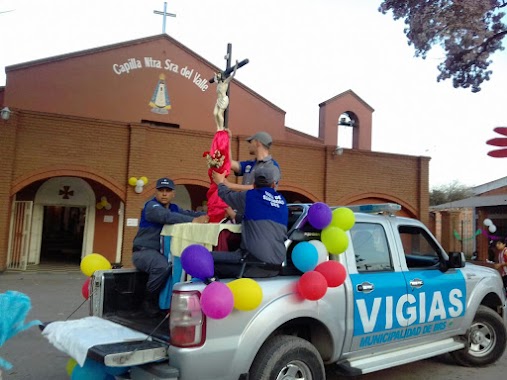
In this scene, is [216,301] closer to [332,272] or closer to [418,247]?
[332,272]

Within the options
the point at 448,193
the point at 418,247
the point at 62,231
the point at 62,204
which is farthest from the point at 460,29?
the point at 448,193

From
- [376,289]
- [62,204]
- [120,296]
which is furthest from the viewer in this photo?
[62,204]

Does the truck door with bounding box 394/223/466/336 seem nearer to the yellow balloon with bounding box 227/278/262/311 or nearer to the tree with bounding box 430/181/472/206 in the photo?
the yellow balloon with bounding box 227/278/262/311

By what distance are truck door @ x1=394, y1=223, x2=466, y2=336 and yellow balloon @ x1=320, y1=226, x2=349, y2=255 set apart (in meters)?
1.02

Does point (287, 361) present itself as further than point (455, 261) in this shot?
No

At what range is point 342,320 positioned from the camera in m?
3.99

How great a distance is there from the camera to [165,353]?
3.21m

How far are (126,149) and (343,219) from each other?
468 inches

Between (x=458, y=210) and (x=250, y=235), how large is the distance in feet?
78.5

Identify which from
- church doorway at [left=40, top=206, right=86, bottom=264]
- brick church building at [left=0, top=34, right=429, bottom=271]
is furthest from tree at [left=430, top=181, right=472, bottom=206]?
church doorway at [left=40, top=206, right=86, bottom=264]

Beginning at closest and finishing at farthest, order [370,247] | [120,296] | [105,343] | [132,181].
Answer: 1. [105,343]
2. [120,296]
3. [370,247]
4. [132,181]

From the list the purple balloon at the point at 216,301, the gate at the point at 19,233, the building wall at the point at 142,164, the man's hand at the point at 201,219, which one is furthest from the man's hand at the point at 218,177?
the gate at the point at 19,233

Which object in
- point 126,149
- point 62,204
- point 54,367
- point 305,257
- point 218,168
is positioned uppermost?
point 126,149

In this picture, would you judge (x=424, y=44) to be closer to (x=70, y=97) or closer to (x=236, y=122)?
(x=236, y=122)
